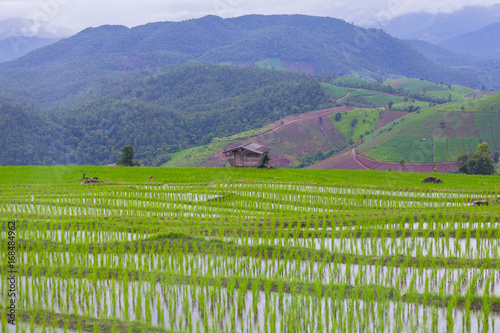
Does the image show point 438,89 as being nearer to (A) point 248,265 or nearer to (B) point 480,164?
(B) point 480,164

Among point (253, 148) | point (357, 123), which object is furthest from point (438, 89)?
point (253, 148)

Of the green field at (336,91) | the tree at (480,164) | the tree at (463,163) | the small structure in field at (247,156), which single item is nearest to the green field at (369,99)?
the green field at (336,91)

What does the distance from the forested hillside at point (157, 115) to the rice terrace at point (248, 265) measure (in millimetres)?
65700

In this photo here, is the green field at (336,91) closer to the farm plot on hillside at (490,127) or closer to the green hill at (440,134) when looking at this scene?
the green hill at (440,134)

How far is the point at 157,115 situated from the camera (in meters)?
119

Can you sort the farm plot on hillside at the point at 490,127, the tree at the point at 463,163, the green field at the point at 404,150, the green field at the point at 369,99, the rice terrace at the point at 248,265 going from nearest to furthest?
the rice terrace at the point at 248,265, the tree at the point at 463,163, the green field at the point at 404,150, the farm plot on hillside at the point at 490,127, the green field at the point at 369,99

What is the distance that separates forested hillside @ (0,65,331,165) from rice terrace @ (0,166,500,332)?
→ 6570cm

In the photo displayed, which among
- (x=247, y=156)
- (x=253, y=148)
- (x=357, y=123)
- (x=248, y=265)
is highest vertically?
(x=357, y=123)

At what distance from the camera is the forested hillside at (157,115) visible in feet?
300

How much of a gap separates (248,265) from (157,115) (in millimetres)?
115340

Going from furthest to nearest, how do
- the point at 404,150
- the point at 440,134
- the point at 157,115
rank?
the point at 157,115
the point at 440,134
the point at 404,150

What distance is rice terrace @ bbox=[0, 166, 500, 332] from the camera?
578 cm

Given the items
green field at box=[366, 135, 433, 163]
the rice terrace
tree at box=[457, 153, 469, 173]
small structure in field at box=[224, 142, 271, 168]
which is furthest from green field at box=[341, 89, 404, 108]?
the rice terrace

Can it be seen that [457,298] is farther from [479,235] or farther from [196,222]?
[196,222]
